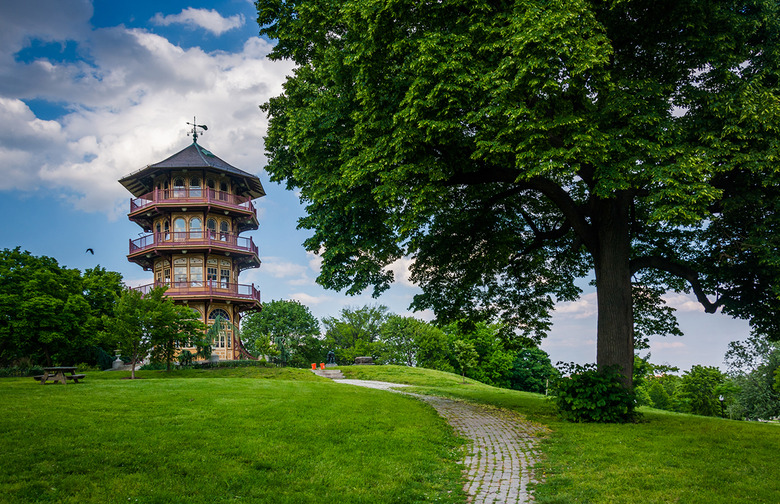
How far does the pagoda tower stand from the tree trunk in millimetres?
28972

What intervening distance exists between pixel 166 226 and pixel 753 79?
3711cm

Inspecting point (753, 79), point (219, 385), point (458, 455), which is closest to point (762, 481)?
point (458, 455)

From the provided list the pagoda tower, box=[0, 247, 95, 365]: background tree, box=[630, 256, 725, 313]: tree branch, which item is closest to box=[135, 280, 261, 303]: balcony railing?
the pagoda tower

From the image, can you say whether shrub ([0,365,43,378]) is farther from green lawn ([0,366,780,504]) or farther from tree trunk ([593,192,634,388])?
tree trunk ([593,192,634,388])

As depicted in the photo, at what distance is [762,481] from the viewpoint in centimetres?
782

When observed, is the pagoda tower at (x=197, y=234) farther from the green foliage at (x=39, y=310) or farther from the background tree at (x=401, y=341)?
the background tree at (x=401, y=341)

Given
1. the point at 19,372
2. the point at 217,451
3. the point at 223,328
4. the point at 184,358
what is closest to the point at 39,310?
the point at 19,372

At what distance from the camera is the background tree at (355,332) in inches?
2270

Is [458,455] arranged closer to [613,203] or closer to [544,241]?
[613,203]

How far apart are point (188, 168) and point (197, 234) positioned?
5.05 m

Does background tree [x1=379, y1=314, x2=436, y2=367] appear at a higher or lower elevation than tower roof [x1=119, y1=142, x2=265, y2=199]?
lower

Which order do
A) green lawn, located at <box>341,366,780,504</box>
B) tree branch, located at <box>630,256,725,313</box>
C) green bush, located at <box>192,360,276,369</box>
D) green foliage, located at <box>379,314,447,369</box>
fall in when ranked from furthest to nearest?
green foliage, located at <box>379,314,447,369</box> < green bush, located at <box>192,360,276,369</box> < tree branch, located at <box>630,256,725,313</box> < green lawn, located at <box>341,366,780,504</box>

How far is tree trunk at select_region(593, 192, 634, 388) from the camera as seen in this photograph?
14.5m

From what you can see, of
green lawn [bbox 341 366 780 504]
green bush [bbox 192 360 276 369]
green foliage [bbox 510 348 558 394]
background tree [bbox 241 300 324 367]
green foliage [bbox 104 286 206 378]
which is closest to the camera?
green lawn [bbox 341 366 780 504]
